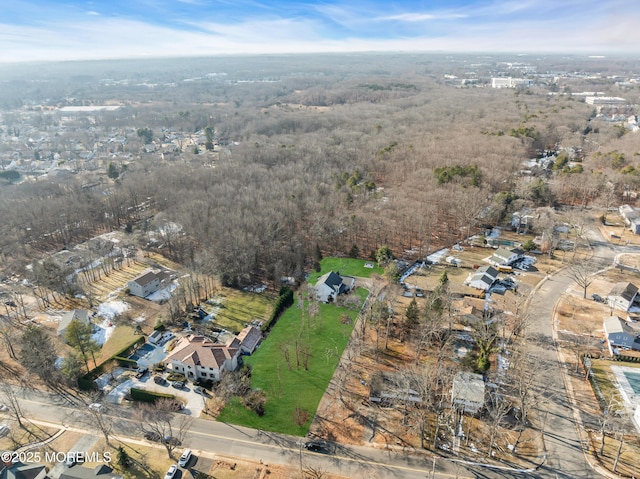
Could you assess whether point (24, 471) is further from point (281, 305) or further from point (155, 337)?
point (281, 305)

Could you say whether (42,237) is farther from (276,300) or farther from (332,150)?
(332,150)

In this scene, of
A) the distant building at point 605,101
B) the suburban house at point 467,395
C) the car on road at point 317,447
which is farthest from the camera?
the distant building at point 605,101

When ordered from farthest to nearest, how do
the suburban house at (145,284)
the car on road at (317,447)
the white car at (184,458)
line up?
the suburban house at (145,284)
the car on road at (317,447)
the white car at (184,458)

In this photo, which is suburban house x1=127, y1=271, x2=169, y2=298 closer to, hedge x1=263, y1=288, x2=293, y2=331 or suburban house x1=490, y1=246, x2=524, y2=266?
hedge x1=263, y1=288, x2=293, y2=331

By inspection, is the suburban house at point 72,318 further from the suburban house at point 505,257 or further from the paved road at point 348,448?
the suburban house at point 505,257

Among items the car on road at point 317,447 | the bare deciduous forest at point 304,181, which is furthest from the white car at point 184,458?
the bare deciduous forest at point 304,181
